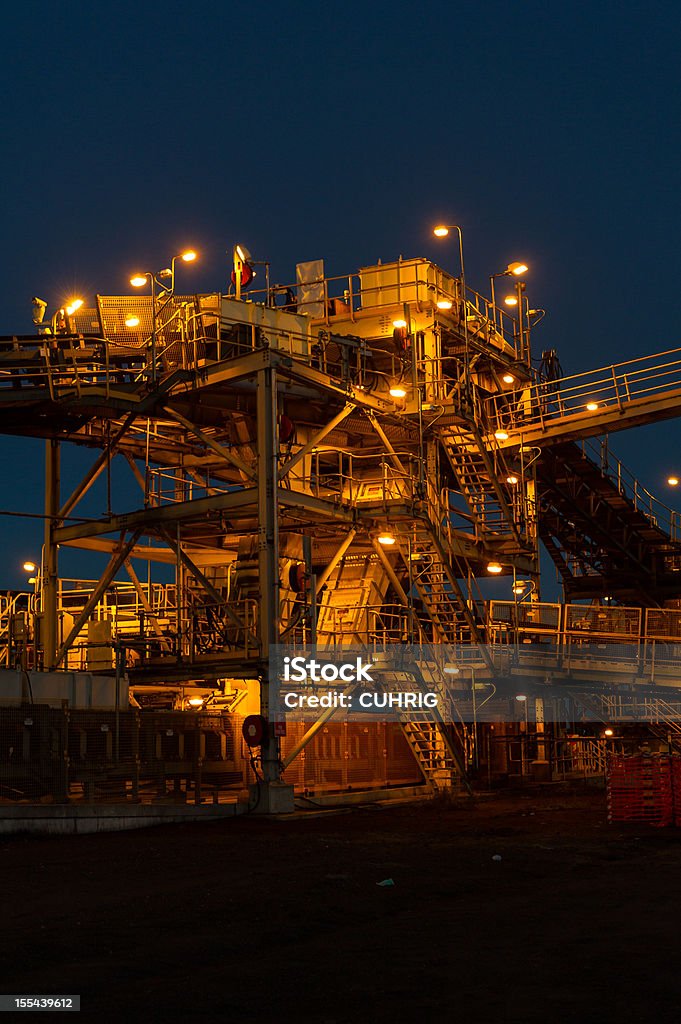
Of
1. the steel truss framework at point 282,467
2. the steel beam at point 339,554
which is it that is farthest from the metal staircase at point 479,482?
the steel beam at point 339,554

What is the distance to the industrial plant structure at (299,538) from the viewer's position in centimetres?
3114

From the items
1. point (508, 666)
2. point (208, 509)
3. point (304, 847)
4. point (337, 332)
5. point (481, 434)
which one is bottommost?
point (304, 847)

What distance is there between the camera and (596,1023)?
929cm

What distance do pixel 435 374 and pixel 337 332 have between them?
11.4ft

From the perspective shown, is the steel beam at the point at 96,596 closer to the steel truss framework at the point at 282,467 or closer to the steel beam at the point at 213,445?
the steel truss framework at the point at 282,467

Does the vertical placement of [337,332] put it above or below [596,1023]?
above

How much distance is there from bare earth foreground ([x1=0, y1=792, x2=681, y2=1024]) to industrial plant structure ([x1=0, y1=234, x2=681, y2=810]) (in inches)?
294

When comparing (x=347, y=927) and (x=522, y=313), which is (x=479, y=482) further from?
(x=347, y=927)

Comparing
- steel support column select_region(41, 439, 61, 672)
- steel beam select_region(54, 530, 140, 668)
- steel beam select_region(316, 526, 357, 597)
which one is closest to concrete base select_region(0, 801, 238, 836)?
steel beam select_region(54, 530, 140, 668)

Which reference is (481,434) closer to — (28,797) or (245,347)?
(245,347)

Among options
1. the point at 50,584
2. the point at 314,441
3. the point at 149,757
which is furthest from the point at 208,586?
the point at 50,584

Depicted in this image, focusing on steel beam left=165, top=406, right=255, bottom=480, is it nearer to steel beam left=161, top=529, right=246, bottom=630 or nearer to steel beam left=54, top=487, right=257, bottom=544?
steel beam left=54, top=487, right=257, bottom=544

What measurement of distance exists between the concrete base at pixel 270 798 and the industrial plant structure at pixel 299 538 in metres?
0.07

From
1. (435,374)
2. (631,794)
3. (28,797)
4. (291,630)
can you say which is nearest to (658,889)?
(631,794)
